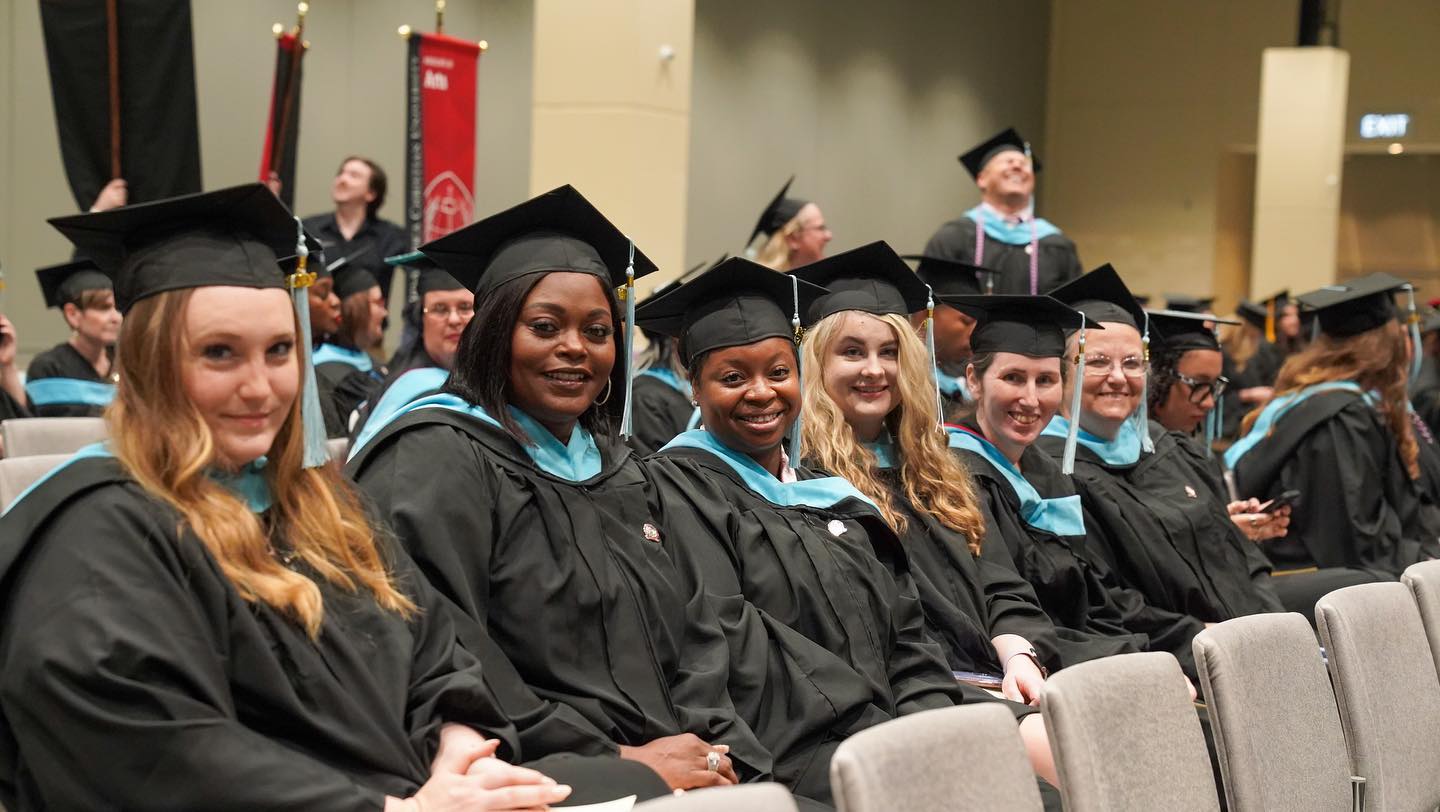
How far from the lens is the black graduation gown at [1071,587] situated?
4.31 m

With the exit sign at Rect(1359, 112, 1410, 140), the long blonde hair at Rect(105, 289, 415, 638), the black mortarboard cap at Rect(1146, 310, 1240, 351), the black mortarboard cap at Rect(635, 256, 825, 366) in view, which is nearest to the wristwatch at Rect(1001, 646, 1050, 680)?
the black mortarboard cap at Rect(635, 256, 825, 366)

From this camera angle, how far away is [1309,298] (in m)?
6.13

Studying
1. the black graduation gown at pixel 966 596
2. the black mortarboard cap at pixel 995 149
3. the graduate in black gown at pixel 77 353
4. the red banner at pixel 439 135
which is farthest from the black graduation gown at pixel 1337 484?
the graduate in black gown at pixel 77 353

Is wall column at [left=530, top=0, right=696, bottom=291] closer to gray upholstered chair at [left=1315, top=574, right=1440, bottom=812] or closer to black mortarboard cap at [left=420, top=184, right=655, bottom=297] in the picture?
black mortarboard cap at [left=420, top=184, right=655, bottom=297]

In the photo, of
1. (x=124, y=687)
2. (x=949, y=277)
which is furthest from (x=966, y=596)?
(x=124, y=687)

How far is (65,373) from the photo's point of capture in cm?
620

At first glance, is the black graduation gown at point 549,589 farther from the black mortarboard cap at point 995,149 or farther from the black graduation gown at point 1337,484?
the black mortarboard cap at point 995,149

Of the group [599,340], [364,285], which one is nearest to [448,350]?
[364,285]

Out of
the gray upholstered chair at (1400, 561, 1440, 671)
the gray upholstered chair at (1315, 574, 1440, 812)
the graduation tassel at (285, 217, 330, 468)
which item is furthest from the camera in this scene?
the gray upholstered chair at (1400, 561, 1440, 671)

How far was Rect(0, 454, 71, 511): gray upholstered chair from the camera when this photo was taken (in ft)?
12.1

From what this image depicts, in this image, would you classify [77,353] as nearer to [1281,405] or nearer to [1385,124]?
[1281,405]

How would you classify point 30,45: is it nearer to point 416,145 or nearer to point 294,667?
point 416,145

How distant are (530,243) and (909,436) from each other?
54.8 inches

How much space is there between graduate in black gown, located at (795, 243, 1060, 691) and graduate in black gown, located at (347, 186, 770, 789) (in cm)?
93
